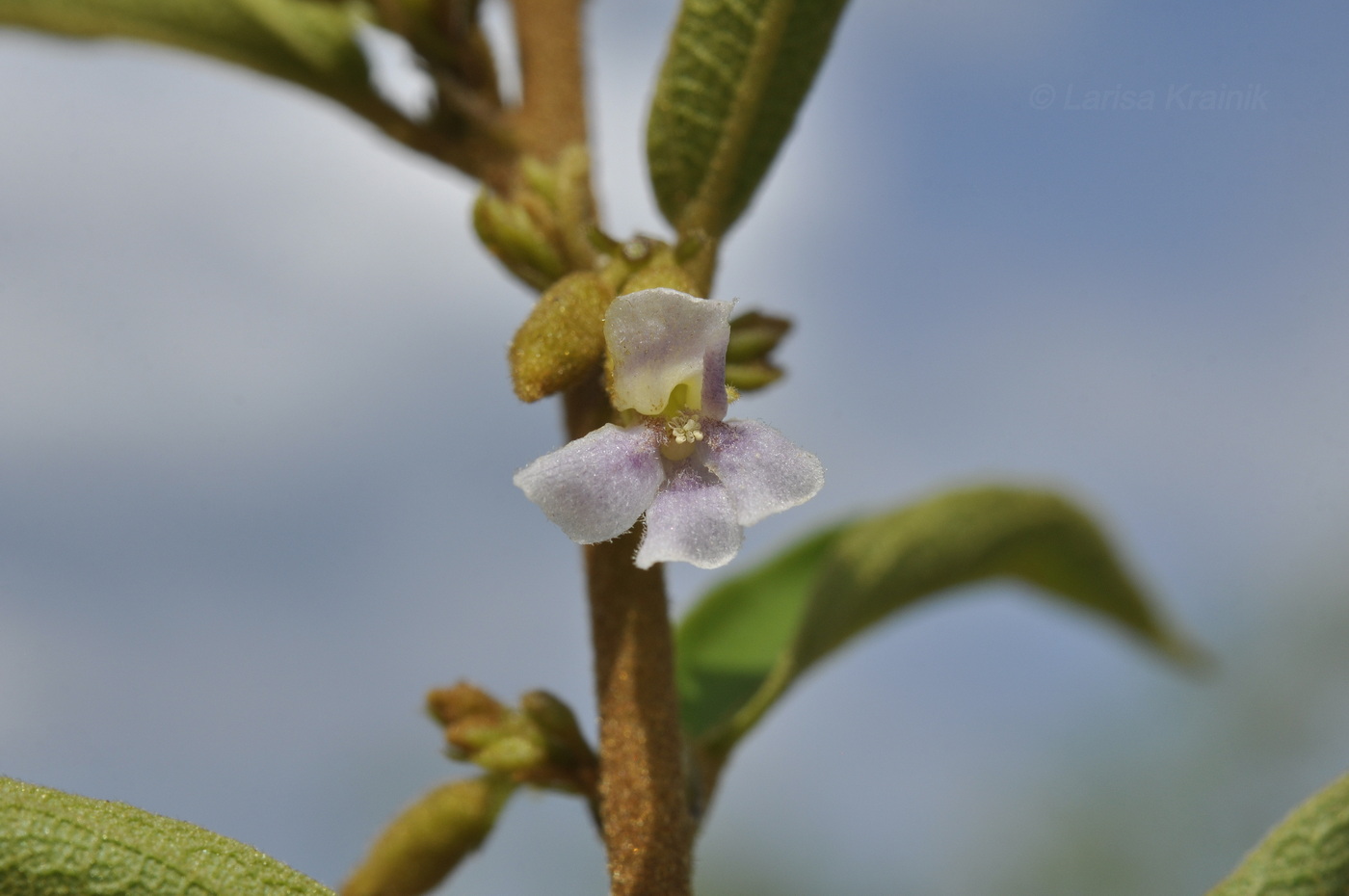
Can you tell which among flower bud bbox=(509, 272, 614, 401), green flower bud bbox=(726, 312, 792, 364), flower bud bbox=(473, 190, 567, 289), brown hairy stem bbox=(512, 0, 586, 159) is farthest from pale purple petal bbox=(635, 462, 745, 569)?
brown hairy stem bbox=(512, 0, 586, 159)

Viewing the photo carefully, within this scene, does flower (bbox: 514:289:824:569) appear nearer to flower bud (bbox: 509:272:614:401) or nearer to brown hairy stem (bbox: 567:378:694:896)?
flower bud (bbox: 509:272:614:401)

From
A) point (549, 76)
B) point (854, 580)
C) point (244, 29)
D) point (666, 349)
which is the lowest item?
point (854, 580)

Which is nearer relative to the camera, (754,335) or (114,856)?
(114,856)

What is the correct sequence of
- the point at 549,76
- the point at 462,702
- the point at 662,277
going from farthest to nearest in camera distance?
the point at 549,76 < the point at 462,702 < the point at 662,277

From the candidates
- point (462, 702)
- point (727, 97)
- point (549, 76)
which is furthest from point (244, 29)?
point (462, 702)

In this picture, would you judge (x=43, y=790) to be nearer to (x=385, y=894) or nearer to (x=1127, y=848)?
(x=385, y=894)

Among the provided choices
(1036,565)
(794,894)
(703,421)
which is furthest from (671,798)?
(794,894)

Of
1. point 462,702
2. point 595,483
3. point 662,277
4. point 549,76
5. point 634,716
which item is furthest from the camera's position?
point 549,76

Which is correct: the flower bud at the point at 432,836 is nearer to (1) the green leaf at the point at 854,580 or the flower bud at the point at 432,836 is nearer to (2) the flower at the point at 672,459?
(1) the green leaf at the point at 854,580

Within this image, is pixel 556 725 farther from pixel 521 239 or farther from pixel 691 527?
pixel 521 239
